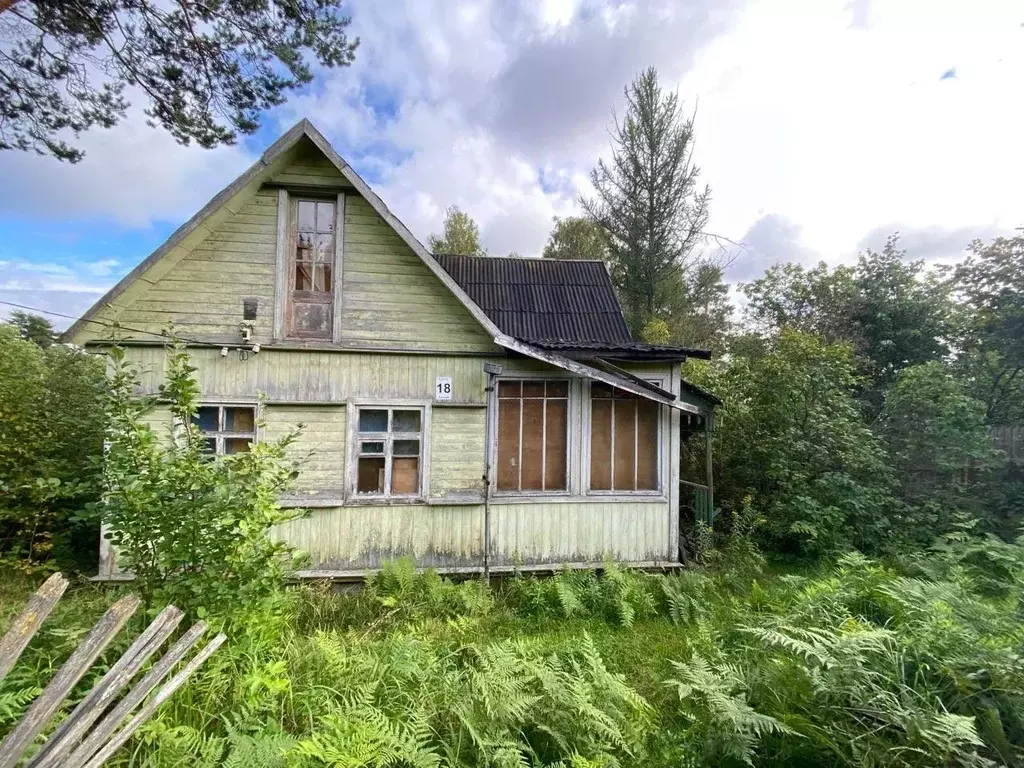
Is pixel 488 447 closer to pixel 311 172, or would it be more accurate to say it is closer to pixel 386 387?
pixel 386 387

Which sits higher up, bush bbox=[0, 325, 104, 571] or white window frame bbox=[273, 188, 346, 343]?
white window frame bbox=[273, 188, 346, 343]

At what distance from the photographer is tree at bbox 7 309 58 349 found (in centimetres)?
721

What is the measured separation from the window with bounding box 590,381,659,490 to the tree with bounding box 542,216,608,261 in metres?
17.9

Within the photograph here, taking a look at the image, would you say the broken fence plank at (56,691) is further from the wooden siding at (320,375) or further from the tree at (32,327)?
the tree at (32,327)

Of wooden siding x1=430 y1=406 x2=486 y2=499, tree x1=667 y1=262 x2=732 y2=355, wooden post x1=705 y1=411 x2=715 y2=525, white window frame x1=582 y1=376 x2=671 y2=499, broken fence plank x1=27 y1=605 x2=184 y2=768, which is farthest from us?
tree x1=667 y1=262 x2=732 y2=355

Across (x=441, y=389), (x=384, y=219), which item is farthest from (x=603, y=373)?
(x=384, y=219)

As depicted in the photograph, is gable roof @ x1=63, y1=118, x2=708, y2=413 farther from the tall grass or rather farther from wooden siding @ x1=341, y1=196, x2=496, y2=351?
the tall grass

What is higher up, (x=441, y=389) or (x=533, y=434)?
(x=441, y=389)

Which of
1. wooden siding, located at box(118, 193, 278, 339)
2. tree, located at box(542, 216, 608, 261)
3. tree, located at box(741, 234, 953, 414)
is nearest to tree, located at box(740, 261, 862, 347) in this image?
tree, located at box(741, 234, 953, 414)

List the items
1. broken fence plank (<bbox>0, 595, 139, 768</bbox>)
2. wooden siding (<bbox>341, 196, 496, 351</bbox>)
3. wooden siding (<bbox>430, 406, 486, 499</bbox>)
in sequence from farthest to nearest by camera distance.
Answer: wooden siding (<bbox>430, 406, 486, 499</bbox>) → wooden siding (<bbox>341, 196, 496, 351</bbox>) → broken fence plank (<bbox>0, 595, 139, 768</bbox>)

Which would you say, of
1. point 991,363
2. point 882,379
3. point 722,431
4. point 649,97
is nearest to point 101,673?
point 722,431

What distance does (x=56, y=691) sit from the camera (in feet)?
6.45

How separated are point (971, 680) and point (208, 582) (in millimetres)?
4895

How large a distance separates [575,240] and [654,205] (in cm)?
563
